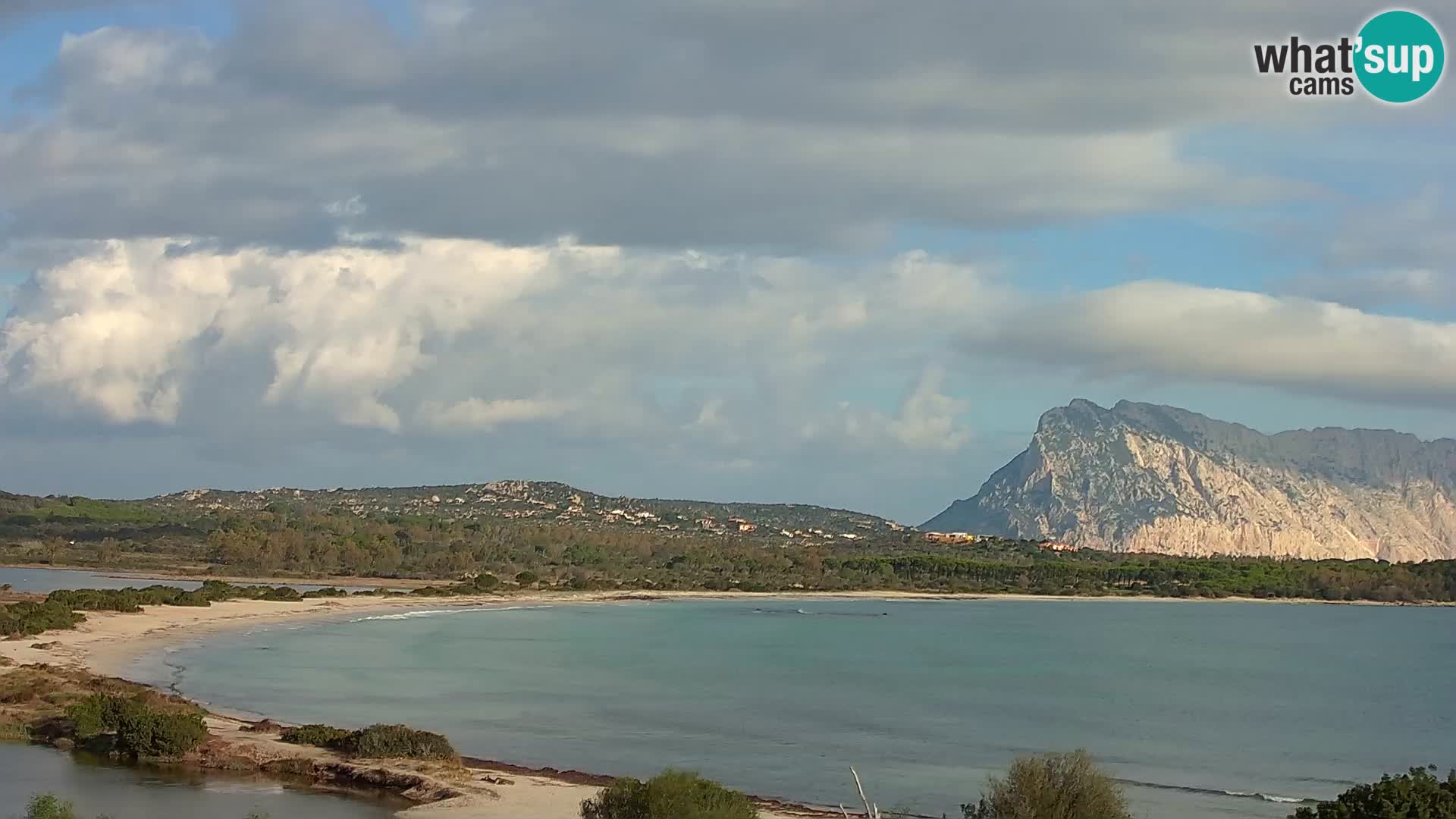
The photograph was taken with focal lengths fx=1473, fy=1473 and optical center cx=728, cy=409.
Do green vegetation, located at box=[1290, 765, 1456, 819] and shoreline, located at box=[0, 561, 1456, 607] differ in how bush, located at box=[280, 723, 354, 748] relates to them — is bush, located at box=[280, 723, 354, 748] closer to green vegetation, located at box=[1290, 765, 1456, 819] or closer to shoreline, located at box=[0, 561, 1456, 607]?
green vegetation, located at box=[1290, 765, 1456, 819]

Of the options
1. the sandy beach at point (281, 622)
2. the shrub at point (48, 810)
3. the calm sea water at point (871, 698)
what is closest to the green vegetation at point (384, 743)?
the sandy beach at point (281, 622)

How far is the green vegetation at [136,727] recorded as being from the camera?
30.1 metres

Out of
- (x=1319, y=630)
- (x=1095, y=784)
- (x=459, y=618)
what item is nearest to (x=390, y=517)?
(x=459, y=618)

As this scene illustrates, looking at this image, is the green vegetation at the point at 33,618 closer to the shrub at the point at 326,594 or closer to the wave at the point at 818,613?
the shrub at the point at 326,594

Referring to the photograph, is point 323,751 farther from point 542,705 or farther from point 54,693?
point 542,705

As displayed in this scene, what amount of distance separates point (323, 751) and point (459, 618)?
6770cm

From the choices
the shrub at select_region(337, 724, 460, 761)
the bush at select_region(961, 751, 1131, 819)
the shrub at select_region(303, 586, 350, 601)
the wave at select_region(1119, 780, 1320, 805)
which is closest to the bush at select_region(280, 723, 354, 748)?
the shrub at select_region(337, 724, 460, 761)

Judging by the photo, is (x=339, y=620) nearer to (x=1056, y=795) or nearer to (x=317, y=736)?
(x=317, y=736)

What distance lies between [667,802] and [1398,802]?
10.3 metres

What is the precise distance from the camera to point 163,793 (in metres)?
26.4

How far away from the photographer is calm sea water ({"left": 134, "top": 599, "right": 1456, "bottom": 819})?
1444 inches

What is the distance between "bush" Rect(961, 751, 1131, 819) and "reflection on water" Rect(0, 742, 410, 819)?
1058 cm

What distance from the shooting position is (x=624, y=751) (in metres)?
37.4

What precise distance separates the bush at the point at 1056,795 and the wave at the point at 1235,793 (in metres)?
9.89
